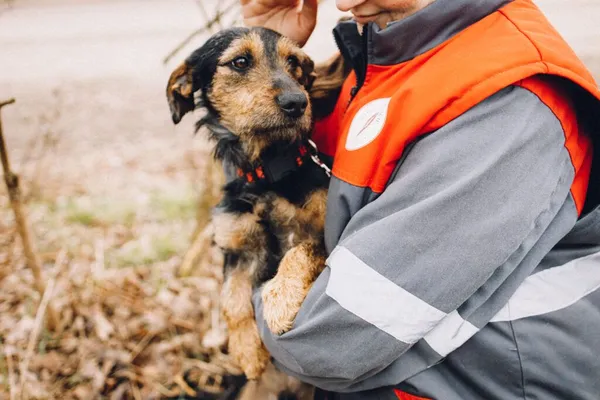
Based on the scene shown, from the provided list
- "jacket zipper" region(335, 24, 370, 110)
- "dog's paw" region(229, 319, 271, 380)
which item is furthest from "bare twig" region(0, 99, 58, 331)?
"jacket zipper" region(335, 24, 370, 110)

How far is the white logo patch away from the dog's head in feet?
1.96

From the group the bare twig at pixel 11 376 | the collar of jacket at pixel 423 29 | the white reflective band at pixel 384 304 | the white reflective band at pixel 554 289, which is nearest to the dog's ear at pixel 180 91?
the collar of jacket at pixel 423 29

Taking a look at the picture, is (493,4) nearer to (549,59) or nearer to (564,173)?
(549,59)

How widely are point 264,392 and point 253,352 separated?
0.29 metres

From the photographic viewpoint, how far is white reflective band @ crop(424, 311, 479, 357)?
171cm

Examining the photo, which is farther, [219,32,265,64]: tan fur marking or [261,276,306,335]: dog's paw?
[219,32,265,64]: tan fur marking

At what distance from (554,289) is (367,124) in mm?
911

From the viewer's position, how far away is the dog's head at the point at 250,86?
8.63 ft

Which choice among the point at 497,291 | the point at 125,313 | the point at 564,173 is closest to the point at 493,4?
the point at 564,173

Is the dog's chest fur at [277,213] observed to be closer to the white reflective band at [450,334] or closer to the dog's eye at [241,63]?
the dog's eye at [241,63]

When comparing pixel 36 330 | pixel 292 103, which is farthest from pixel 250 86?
pixel 36 330

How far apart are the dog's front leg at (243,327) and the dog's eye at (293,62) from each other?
1.25 m

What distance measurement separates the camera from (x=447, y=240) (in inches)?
63.1

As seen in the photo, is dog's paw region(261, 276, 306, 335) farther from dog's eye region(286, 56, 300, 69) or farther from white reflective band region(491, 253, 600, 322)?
dog's eye region(286, 56, 300, 69)
